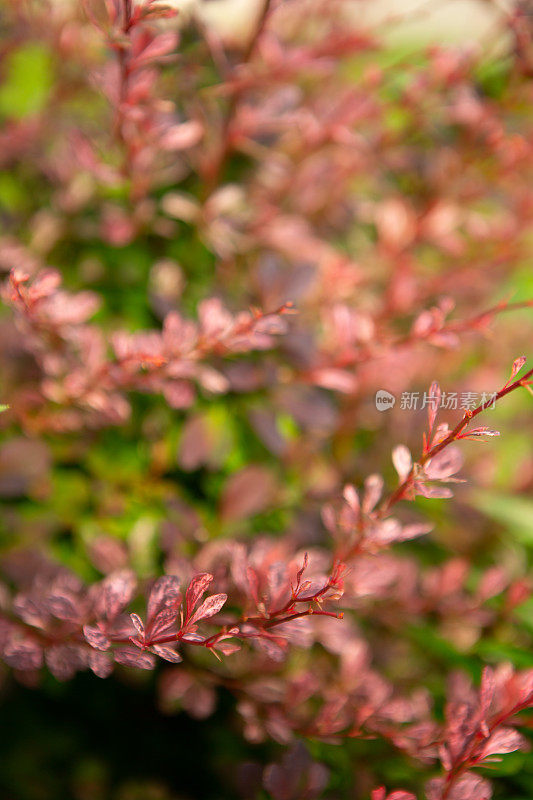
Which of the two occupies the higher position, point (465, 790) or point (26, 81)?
point (26, 81)

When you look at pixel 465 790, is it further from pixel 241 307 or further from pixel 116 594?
pixel 241 307

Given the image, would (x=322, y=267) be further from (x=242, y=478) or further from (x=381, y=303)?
(x=242, y=478)

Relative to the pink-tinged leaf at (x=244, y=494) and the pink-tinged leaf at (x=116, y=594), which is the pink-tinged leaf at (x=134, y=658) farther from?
the pink-tinged leaf at (x=244, y=494)

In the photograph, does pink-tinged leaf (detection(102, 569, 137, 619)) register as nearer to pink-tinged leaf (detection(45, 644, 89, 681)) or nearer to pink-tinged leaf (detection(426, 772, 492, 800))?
pink-tinged leaf (detection(45, 644, 89, 681))

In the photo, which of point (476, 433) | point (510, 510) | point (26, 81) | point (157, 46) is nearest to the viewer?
point (476, 433)

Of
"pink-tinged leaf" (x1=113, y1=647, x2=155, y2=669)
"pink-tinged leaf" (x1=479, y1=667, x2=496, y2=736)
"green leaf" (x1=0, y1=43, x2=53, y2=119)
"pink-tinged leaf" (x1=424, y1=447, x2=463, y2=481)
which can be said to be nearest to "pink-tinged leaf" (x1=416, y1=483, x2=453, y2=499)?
"pink-tinged leaf" (x1=424, y1=447, x2=463, y2=481)

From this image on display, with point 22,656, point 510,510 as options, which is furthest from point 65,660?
point 510,510

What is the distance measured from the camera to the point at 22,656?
21.0 inches

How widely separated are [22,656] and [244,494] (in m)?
0.29

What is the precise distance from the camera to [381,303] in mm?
936

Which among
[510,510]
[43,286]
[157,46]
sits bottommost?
[510,510]

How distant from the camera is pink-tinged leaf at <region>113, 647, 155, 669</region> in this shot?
46cm

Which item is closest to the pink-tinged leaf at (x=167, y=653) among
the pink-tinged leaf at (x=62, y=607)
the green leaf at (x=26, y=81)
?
the pink-tinged leaf at (x=62, y=607)

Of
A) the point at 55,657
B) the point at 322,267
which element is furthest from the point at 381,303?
the point at 55,657
